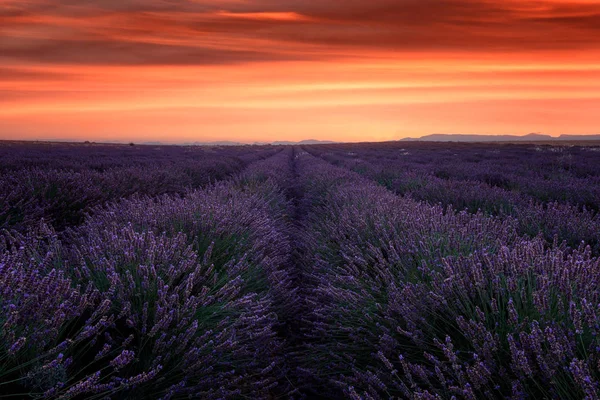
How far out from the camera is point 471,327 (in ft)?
6.66

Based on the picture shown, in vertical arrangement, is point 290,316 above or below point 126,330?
below

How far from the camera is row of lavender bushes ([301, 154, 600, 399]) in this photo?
1.58 metres

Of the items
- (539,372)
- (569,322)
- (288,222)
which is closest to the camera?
(539,372)

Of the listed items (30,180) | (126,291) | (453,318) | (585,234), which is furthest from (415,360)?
(30,180)

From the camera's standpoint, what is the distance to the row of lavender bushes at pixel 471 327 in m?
1.58

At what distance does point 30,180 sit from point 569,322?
6067mm

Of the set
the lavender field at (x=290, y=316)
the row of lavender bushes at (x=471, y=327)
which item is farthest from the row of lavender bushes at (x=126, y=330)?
the row of lavender bushes at (x=471, y=327)

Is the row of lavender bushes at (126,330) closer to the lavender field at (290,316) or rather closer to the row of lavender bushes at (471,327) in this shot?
the lavender field at (290,316)

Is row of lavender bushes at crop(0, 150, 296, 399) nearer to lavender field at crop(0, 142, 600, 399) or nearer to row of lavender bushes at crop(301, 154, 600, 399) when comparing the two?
lavender field at crop(0, 142, 600, 399)

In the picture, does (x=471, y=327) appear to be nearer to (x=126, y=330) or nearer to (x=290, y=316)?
(x=126, y=330)

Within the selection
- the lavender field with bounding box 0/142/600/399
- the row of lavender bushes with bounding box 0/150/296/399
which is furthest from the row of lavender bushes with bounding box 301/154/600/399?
the row of lavender bushes with bounding box 0/150/296/399

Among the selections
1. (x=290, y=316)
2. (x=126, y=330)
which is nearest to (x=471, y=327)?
(x=126, y=330)

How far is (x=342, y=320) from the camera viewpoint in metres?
2.71

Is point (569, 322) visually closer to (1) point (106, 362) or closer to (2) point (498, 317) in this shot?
(2) point (498, 317)
